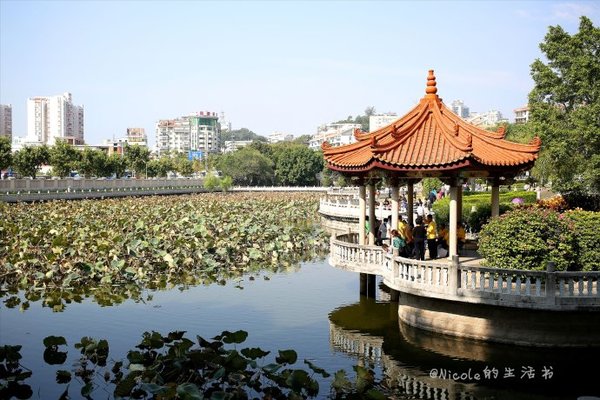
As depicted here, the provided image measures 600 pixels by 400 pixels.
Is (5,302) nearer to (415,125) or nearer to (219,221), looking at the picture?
(415,125)

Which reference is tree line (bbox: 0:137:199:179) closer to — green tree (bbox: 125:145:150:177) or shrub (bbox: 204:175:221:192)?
green tree (bbox: 125:145:150:177)

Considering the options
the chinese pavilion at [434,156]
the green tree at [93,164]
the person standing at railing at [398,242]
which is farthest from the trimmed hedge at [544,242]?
the green tree at [93,164]

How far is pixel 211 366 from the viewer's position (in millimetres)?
10531

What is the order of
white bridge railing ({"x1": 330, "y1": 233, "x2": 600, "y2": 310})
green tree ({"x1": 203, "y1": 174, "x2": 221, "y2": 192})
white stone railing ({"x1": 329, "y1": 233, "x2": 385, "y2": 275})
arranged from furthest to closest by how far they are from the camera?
green tree ({"x1": 203, "y1": 174, "x2": 221, "y2": 192}) → white stone railing ({"x1": 329, "y1": 233, "x2": 385, "y2": 275}) → white bridge railing ({"x1": 330, "y1": 233, "x2": 600, "y2": 310})

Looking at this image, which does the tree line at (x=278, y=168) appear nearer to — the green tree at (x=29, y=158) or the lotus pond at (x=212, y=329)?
the green tree at (x=29, y=158)

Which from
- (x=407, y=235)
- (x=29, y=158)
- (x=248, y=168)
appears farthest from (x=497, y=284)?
(x=248, y=168)

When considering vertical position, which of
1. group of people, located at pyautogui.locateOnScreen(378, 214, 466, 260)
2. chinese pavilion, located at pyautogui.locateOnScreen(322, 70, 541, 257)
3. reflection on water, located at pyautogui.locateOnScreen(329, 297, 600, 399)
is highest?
chinese pavilion, located at pyautogui.locateOnScreen(322, 70, 541, 257)

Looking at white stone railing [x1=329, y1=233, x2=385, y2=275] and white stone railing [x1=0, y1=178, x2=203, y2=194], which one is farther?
white stone railing [x1=0, y1=178, x2=203, y2=194]

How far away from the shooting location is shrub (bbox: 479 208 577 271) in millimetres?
12852

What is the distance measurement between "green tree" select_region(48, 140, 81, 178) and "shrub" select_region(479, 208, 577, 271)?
189 feet

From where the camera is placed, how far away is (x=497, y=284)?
42.6ft

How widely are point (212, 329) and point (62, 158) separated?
53.6 m

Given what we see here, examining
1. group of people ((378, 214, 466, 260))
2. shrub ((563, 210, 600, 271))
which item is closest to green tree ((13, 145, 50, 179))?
group of people ((378, 214, 466, 260))

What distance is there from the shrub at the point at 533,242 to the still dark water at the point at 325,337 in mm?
1720
